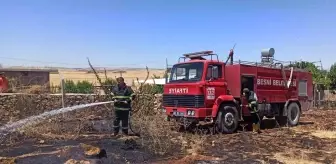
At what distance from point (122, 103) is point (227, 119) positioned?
143 inches

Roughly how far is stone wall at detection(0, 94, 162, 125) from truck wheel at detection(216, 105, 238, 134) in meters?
5.12

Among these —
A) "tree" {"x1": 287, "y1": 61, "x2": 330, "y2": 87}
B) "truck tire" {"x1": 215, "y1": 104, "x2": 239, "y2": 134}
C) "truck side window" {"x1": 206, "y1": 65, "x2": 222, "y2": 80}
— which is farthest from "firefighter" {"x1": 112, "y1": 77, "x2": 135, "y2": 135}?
"tree" {"x1": 287, "y1": 61, "x2": 330, "y2": 87}

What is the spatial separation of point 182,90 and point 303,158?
4.88 metres

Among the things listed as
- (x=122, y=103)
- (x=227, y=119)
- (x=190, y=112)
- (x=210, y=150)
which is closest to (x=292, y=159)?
(x=210, y=150)

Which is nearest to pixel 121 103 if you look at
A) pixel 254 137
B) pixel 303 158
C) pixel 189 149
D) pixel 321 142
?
pixel 189 149

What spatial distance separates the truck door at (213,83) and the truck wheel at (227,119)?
1.66ft

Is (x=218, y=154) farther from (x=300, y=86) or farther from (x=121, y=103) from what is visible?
(x=300, y=86)

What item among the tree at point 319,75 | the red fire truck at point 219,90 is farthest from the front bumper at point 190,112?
the tree at point 319,75

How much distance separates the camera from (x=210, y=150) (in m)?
10.3

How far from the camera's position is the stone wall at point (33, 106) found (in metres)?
17.1

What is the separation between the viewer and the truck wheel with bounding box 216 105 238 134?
13.1m

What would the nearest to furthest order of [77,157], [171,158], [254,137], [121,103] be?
[77,157] → [171,158] → [121,103] → [254,137]

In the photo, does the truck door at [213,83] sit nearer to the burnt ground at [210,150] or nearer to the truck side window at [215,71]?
the truck side window at [215,71]

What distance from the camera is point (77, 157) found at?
27.4 feet
